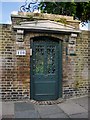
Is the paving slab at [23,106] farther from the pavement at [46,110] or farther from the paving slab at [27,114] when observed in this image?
the paving slab at [27,114]

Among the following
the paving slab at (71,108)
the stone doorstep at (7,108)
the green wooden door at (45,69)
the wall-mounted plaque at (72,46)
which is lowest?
the paving slab at (71,108)

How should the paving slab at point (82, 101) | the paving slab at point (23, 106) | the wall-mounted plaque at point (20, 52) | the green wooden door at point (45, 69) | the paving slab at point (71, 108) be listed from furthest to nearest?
the green wooden door at point (45, 69) → the wall-mounted plaque at point (20, 52) → the paving slab at point (82, 101) → the paving slab at point (23, 106) → the paving slab at point (71, 108)

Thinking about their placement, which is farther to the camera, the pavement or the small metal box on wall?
the small metal box on wall

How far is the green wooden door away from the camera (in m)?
8.71

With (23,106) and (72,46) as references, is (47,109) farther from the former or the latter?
(72,46)

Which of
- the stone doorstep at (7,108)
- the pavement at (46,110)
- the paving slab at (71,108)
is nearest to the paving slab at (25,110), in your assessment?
the pavement at (46,110)

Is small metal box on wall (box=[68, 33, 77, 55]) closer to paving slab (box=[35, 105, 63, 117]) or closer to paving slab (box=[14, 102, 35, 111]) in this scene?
paving slab (box=[35, 105, 63, 117])

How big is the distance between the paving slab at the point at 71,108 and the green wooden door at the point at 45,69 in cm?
80

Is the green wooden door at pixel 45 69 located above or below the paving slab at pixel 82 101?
above

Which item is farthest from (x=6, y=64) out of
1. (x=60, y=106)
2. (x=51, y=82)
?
(x=60, y=106)

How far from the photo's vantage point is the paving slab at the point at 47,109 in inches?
277

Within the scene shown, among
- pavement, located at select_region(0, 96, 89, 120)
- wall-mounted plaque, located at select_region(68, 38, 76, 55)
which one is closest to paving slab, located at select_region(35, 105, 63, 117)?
pavement, located at select_region(0, 96, 89, 120)

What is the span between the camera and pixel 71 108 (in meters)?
7.46

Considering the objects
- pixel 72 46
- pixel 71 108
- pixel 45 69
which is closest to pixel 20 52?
pixel 45 69
